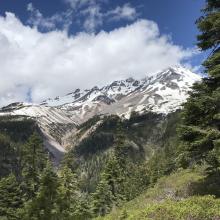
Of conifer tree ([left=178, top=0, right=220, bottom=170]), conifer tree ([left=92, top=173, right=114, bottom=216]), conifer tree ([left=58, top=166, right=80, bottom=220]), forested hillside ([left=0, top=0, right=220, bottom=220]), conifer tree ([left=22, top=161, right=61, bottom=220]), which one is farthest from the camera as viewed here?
conifer tree ([left=58, top=166, right=80, bottom=220])

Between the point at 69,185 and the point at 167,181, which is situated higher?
the point at 69,185

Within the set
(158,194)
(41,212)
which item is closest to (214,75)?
(158,194)

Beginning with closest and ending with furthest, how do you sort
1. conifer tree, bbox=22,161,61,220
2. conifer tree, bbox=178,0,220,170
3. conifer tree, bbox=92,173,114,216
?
conifer tree, bbox=178,0,220,170, conifer tree, bbox=22,161,61,220, conifer tree, bbox=92,173,114,216

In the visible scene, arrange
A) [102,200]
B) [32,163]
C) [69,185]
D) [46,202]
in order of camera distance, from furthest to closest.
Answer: [69,185] → [32,163] → [102,200] → [46,202]

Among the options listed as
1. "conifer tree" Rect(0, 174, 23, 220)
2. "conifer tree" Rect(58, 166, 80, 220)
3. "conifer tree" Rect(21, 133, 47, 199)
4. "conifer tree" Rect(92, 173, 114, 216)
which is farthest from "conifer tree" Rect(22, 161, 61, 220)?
"conifer tree" Rect(58, 166, 80, 220)

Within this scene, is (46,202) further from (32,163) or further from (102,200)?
(32,163)

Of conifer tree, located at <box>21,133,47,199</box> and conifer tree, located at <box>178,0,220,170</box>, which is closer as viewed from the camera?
conifer tree, located at <box>178,0,220,170</box>

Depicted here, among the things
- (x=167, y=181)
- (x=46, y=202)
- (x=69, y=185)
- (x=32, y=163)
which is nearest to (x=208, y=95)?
(x=167, y=181)

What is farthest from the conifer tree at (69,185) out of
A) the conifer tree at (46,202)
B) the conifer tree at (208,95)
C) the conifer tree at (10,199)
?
the conifer tree at (208,95)

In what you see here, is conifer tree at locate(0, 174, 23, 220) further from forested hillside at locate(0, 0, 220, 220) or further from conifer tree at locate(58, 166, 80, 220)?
conifer tree at locate(58, 166, 80, 220)

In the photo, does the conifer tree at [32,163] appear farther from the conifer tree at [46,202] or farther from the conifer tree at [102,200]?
the conifer tree at [46,202]

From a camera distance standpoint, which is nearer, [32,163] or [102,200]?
[102,200]

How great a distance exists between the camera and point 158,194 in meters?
28.4

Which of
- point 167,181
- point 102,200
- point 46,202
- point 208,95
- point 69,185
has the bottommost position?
point 102,200
